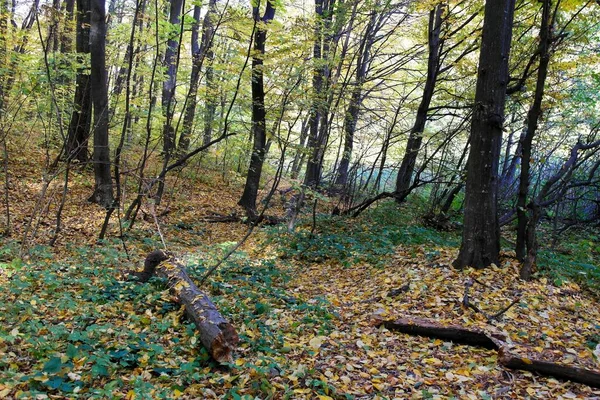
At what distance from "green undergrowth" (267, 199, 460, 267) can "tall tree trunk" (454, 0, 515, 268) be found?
4.21ft

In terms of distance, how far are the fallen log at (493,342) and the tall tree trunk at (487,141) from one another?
185 cm

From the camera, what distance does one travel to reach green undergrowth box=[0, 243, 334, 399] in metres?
3.31

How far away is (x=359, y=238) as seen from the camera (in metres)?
8.87

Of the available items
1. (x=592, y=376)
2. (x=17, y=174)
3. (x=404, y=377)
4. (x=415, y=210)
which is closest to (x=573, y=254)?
(x=415, y=210)

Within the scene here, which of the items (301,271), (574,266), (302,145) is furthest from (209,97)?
(574,266)

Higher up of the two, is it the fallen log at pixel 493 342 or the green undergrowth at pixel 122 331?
the fallen log at pixel 493 342

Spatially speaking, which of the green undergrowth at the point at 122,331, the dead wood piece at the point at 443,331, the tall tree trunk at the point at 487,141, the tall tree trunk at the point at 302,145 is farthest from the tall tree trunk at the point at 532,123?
the tall tree trunk at the point at 302,145

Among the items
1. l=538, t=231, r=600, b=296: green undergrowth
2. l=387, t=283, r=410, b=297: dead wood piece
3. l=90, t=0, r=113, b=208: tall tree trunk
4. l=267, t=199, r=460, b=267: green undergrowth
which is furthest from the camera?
l=90, t=0, r=113, b=208: tall tree trunk

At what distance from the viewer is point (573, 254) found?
27.7 ft

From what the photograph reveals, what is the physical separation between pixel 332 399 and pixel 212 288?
290 centimetres

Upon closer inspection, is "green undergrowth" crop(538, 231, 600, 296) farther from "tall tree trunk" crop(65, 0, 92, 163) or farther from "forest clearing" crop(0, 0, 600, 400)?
"tall tree trunk" crop(65, 0, 92, 163)

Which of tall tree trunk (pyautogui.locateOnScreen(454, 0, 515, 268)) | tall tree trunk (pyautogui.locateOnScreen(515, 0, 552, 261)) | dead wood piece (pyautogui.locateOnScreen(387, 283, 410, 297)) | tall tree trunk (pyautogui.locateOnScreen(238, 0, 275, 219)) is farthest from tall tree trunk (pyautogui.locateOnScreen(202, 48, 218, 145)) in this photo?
dead wood piece (pyautogui.locateOnScreen(387, 283, 410, 297))

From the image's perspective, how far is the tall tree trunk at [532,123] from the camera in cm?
583

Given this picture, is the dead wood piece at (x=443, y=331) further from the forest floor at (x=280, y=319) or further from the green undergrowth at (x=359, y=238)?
the green undergrowth at (x=359, y=238)
